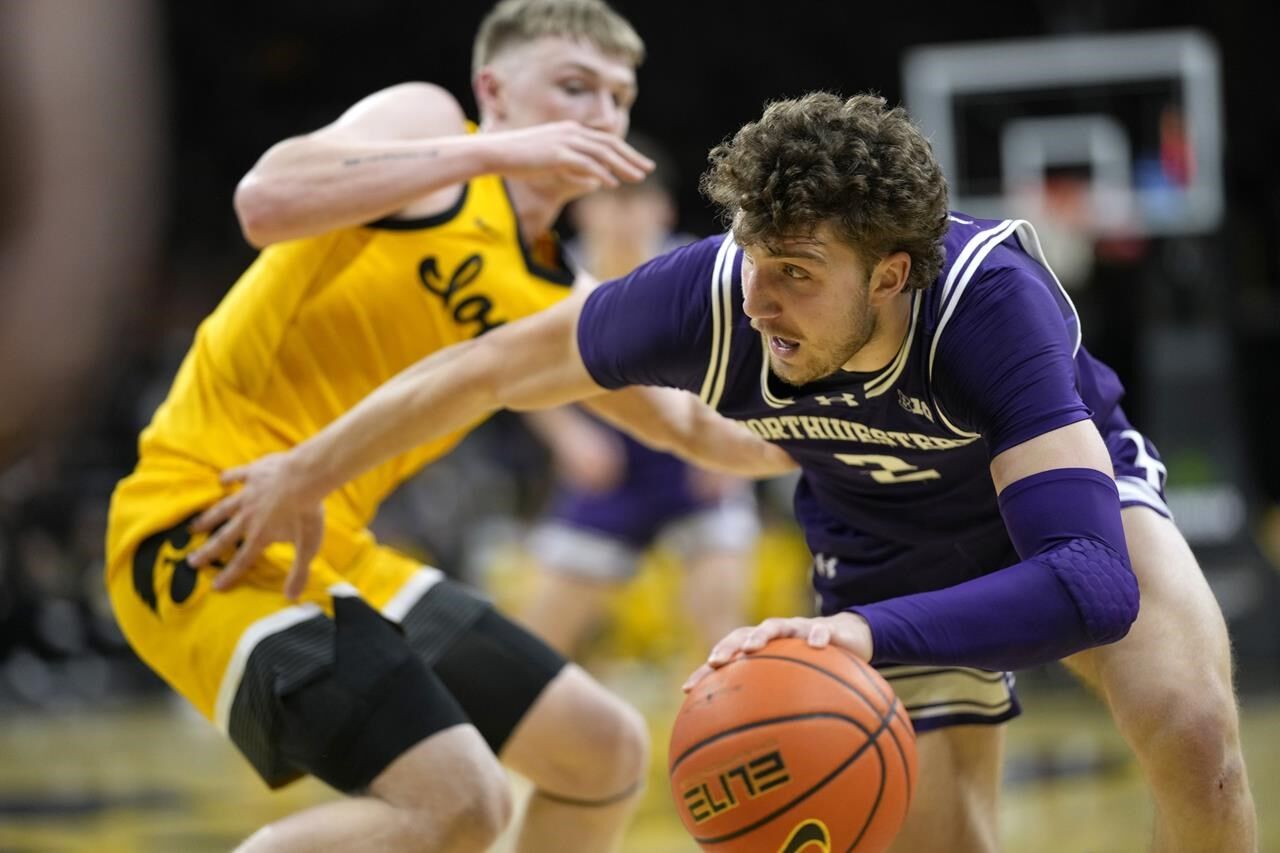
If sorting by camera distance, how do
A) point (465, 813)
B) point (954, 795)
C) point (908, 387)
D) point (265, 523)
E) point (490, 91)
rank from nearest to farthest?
point (908, 387)
point (465, 813)
point (265, 523)
point (954, 795)
point (490, 91)

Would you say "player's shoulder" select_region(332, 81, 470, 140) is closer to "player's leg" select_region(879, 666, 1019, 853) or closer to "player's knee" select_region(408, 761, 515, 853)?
"player's knee" select_region(408, 761, 515, 853)

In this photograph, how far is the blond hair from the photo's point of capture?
143 inches

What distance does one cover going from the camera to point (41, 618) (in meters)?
11.3

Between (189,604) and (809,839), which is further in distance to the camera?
(189,604)

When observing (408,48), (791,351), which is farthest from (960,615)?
(408,48)

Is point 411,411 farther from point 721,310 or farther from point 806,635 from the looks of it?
point 806,635

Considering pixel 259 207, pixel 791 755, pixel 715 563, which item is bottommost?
pixel 715 563

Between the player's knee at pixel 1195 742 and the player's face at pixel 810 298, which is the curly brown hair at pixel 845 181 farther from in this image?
the player's knee at pixel 1195 742

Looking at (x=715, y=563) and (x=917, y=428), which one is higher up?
(x=917, y=428)

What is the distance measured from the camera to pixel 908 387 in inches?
106

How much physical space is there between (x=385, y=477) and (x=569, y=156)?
2.95 ft

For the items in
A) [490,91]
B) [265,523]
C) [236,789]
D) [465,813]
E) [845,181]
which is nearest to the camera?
[845,181]

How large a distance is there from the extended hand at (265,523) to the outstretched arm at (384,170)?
→ 507 millimetres

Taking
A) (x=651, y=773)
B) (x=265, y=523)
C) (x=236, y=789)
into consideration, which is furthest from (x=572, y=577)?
(x=265, y=523)
